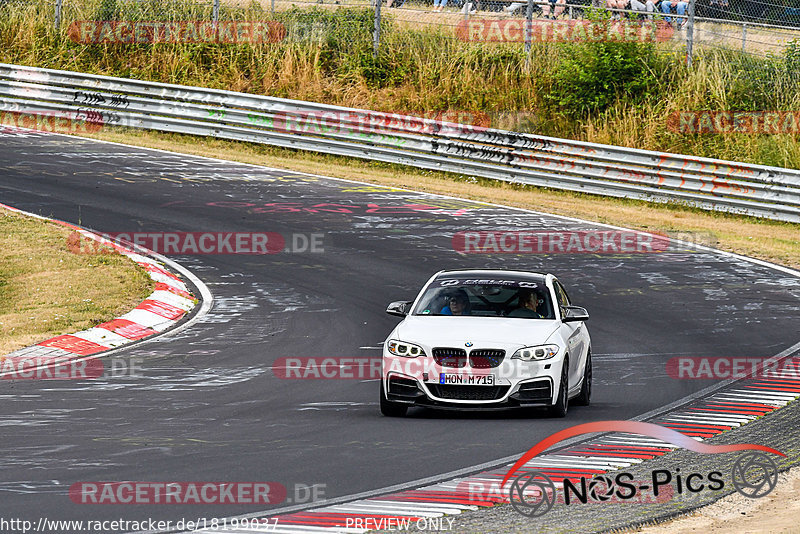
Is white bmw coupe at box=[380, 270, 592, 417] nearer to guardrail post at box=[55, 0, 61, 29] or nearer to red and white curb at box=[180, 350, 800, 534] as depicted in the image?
red and white curb at box=[180, 350, 800, 534]

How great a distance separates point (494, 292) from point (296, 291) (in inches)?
213

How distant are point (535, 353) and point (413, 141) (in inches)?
656

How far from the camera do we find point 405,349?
10.8 m

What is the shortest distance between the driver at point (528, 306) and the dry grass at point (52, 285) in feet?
18.7

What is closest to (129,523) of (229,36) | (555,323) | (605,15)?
(555,323)

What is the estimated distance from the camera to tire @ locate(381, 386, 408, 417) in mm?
10789

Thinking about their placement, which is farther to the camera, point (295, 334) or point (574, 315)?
point (295, 334)

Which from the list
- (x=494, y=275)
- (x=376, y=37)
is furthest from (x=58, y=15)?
(x=494, y=275)

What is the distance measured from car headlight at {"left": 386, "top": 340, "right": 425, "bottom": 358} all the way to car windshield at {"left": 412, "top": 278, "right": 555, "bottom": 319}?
861 mm

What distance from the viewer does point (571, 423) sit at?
34.7 ft

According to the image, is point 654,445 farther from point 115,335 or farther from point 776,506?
point 115,335

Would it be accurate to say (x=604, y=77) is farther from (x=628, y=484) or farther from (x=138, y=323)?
(x=628, y=484)

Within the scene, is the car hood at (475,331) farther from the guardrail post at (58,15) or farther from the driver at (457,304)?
the guardrail post at (58,15)

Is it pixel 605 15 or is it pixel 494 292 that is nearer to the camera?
pixel 494 292
